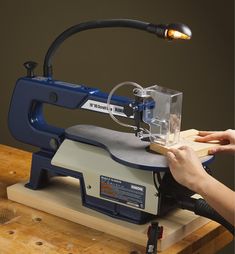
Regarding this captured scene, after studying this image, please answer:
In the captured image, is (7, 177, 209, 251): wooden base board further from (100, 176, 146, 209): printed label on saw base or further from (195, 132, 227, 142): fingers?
(195, 132, 227, 142): fingers

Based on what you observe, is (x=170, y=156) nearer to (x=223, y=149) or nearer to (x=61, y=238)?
(x=223, y=149)

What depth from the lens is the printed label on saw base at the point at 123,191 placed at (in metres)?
1.43

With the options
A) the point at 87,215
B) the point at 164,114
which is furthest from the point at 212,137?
the point at 87,215

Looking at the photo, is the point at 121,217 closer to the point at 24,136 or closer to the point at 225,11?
the point at 24,136

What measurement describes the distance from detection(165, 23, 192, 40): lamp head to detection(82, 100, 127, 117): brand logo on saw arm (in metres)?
0.24

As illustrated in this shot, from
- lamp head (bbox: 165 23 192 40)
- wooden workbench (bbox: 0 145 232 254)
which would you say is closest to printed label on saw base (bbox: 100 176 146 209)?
wooden workbench (bbox: 0 145 232 254)

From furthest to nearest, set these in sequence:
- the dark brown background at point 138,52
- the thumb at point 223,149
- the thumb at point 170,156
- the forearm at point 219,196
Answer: the dark brown background at point 138,52
the thumb at point 223,149
the thumb at point 170,156
the forearm at point 219,196

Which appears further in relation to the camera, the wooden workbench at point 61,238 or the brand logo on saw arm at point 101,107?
the brand logo on saw arm at point 101,107

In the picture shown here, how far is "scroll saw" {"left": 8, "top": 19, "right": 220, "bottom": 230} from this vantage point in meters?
1.42

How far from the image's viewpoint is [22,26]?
3.04m

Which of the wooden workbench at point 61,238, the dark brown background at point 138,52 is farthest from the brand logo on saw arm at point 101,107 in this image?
the dark brown background at point 138,52

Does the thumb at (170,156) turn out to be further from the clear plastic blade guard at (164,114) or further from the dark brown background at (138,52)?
the dark brown background at (138,52)

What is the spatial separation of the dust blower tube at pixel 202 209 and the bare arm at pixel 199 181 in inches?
4.5

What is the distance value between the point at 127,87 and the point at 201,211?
1300 mm
